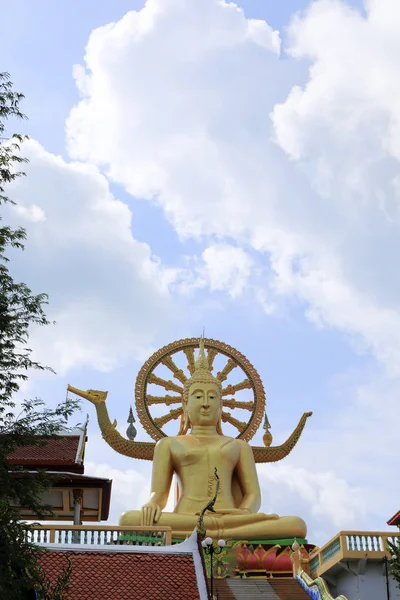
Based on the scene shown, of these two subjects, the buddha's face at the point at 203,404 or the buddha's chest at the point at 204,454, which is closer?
the buddha's chest at the point at 204,454

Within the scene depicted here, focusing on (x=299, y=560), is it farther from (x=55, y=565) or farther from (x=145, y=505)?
(x=55, y=565)

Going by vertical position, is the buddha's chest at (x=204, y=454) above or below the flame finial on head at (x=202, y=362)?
below

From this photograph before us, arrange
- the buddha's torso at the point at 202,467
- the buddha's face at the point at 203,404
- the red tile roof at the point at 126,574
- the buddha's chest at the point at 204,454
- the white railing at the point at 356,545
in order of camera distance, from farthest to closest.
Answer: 1. the buddha's face at the point at 203,404
2. the buddha's chest at the point at 204,454
3. the buddha's torso at the point at 202,467
4. the white railing at the point at 356,545
5. the red tile roof at the point at 126,574

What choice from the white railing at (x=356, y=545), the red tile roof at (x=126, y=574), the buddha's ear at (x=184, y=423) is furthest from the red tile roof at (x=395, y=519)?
the red tile roof at (x=126, y=574)

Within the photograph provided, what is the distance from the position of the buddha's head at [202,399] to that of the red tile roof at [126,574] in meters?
10.5

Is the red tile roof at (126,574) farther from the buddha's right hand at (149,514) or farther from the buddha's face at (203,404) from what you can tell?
the buddha's face at (203,404)

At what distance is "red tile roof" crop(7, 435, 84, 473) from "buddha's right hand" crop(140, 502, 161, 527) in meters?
1.73

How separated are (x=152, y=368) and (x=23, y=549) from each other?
15.2 metres

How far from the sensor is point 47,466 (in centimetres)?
2366

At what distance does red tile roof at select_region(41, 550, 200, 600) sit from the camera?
49.3 ft

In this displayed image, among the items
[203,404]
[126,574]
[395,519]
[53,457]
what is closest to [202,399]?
[203,404]

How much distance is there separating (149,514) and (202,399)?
3.71m

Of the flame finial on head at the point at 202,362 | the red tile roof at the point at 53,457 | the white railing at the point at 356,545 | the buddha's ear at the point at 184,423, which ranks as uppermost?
the flame finial on head at the point at 202,362

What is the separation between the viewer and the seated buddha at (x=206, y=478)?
77.7ft
